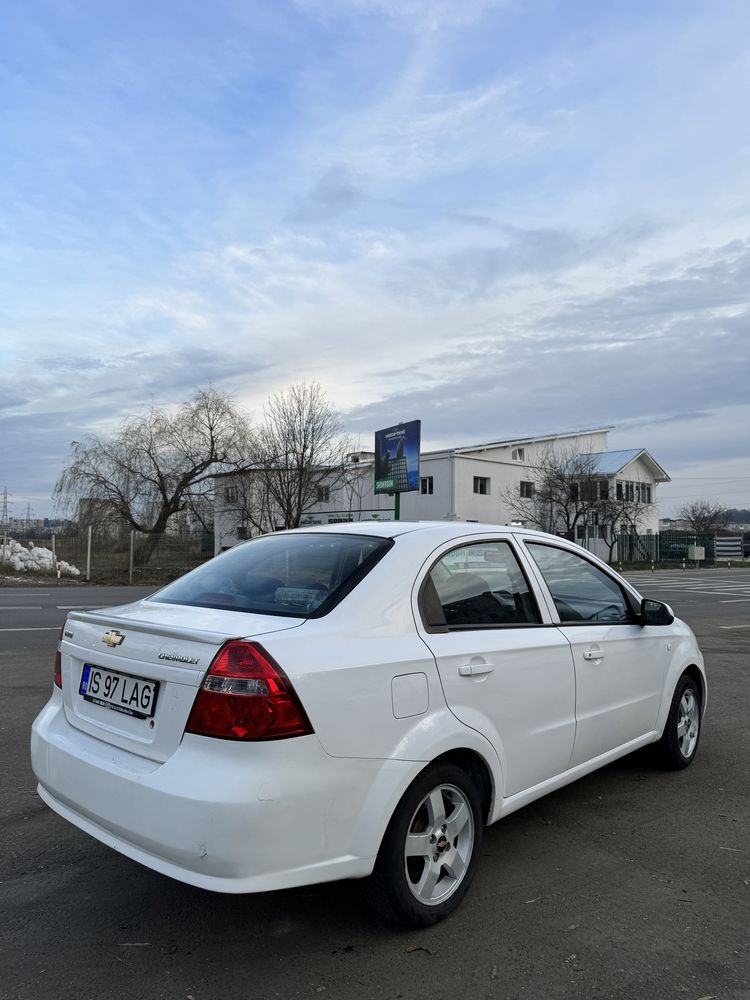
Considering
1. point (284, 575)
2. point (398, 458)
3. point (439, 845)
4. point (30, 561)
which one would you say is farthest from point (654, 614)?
point (30, 561)

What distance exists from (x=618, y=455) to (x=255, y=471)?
105ft

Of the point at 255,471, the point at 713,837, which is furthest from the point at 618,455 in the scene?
the point at 713,837

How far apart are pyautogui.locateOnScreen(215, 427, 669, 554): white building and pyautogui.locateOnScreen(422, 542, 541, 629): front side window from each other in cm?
3785

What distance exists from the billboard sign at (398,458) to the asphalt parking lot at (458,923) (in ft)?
77.7

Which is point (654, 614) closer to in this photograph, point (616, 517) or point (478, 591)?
point (478, 591)

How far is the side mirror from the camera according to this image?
453 centimetres

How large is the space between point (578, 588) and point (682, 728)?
5.04 ft

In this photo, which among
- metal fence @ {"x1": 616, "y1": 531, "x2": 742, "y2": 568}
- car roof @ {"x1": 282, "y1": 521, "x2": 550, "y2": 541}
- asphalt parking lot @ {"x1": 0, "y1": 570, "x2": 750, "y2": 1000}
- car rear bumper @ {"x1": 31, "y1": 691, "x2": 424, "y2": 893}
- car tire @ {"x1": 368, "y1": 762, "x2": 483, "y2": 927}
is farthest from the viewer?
metal fence @ {"x1": 616, "y1": 531, "x2": 742, "y2": 568}

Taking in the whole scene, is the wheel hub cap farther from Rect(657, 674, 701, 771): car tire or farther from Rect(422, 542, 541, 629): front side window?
Rect(657, 674, 701, 771): car tire

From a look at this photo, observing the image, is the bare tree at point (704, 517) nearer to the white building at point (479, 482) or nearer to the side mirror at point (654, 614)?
the white building at point (479, 482)

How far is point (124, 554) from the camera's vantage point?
28.8m

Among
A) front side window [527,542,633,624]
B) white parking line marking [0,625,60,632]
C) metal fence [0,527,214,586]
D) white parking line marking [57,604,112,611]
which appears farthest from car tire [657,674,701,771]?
metal fence [0,527,214,586]

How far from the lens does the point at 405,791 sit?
2883mm

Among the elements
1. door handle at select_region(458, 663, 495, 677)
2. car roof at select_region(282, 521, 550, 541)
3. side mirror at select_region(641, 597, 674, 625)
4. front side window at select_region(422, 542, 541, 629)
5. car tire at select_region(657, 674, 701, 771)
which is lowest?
car tire at select_region(657, 674, 701, 771)
